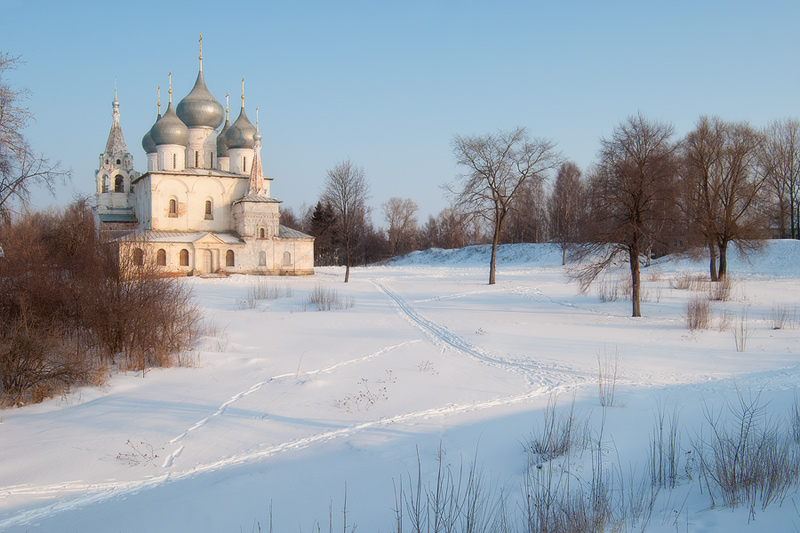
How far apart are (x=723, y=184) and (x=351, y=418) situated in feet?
95.8

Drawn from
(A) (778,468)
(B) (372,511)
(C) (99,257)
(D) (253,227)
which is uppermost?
(D) (253,227)

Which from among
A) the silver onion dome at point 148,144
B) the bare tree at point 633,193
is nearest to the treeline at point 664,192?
the bare tree at point 633,193

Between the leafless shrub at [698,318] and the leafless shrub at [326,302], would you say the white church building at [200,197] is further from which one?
the leafless shrub at [698,318]

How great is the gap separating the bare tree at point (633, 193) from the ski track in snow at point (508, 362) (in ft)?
18.3

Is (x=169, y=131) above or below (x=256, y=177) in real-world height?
above

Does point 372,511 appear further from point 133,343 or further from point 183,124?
point 183,124

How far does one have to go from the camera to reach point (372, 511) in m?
5.42

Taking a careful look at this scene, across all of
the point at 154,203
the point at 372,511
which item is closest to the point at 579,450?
the point at 372,511

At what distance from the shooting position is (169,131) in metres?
43.0

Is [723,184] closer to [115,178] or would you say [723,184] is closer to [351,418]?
[351,418]

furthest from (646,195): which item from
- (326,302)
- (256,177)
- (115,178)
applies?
(115,178)

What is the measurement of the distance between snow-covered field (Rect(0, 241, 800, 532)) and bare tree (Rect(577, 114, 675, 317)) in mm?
2740

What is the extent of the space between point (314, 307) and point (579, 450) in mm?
16876

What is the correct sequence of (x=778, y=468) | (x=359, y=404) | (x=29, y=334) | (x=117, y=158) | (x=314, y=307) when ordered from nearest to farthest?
(x=778, y=468) < (x=359, y=404) < (x=29, y=334) < (x=314, y=307) < (x=117, y=158)
